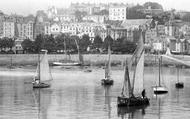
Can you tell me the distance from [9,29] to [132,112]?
135240mm

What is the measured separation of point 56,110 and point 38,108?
1755 millimetres

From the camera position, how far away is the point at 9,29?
17838cm

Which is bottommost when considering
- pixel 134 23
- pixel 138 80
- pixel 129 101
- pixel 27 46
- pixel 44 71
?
pixel 129 101

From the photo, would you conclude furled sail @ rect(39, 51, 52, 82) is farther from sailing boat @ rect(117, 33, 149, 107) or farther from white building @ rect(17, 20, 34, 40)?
white building @ rect(17, 20, 34, 40)

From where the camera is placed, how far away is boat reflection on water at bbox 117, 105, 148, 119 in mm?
44106

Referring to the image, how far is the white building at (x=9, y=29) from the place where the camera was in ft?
580

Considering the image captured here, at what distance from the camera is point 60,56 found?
126938mm

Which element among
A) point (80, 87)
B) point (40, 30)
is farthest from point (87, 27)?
point (80, 87)

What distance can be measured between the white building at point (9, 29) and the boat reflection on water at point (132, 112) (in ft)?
429

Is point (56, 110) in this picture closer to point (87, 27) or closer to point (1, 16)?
point (87, 27)

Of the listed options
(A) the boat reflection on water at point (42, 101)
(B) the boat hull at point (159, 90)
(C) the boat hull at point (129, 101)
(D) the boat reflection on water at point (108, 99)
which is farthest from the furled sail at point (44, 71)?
(C) the boat hull at point (129, 101)

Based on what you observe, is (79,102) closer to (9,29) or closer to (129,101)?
(129,101)

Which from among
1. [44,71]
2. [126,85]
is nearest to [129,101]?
[126,85]

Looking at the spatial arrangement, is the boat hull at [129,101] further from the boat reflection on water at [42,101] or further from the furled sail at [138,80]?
the boat reflection on water at [42,101]
